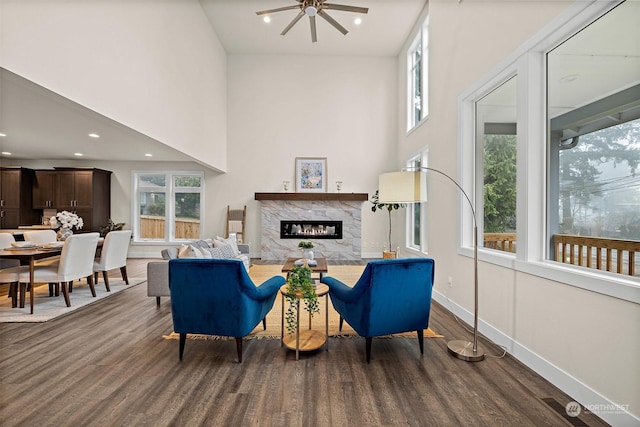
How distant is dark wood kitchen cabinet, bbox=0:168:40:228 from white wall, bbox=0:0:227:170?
4821mm

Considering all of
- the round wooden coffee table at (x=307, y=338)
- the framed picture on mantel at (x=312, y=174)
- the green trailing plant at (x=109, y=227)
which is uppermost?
the framed picture on mantel at (x=312, y=174)

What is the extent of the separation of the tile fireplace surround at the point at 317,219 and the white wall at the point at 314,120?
36 cm

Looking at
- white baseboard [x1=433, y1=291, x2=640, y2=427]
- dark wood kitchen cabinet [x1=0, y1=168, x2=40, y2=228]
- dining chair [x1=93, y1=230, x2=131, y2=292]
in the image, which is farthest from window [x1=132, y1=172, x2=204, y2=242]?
white baseboard [x1=433, y1=291, x2=640, y2=427]

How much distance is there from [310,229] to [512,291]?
5443 mm

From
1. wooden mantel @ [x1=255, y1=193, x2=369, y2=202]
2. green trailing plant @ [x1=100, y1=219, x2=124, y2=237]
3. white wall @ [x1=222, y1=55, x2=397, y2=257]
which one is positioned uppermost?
white wall @ [x1=222, y1=55, x2=397, y2=257]

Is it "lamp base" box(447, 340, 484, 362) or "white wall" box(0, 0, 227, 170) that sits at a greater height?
"white wall" box(0, 0, 227, 170)

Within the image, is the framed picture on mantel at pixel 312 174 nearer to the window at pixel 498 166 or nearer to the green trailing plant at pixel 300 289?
the window at pixel 498 166

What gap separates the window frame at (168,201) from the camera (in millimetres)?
7883

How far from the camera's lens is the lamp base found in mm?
2521

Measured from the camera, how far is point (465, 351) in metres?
2.61

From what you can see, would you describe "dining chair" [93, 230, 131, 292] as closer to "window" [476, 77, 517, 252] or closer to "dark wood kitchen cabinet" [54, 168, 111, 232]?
"dark wood kitchen cabinet" [54, 168, 111, 232]

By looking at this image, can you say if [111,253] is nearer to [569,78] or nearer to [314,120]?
[314,120]

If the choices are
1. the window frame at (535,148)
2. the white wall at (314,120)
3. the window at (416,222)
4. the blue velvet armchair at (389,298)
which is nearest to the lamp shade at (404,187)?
the blue velvet armchair at (389,298)

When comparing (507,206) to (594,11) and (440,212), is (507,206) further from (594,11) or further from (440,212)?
(594,11)
